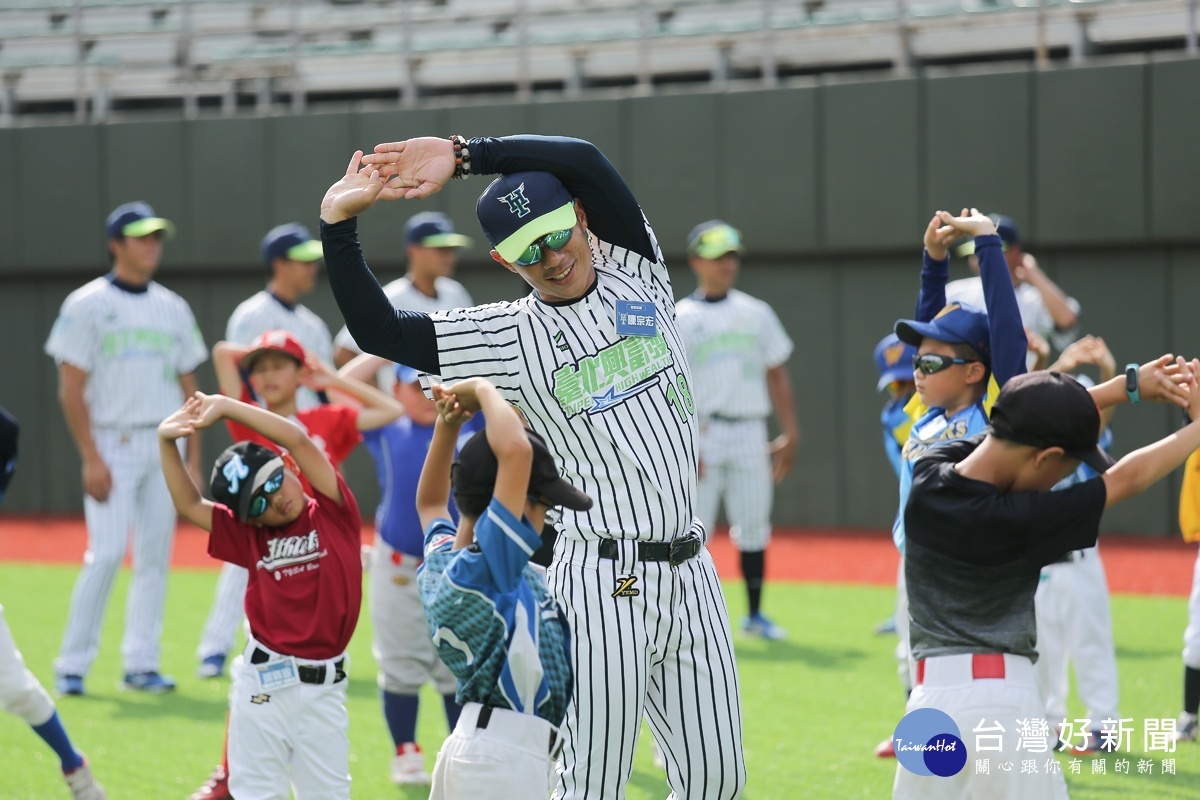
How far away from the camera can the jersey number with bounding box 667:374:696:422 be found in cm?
349

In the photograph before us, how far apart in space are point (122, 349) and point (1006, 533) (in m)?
5.97

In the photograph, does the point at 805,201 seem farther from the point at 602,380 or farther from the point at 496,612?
the point at 496,612

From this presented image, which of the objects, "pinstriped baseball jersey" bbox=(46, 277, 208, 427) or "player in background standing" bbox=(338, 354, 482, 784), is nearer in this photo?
"player in background standing" bbox=(338, 354, 482, 784)

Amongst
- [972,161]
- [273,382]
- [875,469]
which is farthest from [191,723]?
[972,161]

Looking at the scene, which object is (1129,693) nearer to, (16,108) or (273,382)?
(273,382)

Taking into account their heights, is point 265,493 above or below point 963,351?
below

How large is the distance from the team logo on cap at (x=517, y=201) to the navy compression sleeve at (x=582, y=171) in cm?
11

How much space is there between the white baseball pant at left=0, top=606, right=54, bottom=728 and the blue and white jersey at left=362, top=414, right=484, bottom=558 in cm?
149

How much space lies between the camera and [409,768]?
5.25m

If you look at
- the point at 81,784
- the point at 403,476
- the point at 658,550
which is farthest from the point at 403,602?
the point at 658,550

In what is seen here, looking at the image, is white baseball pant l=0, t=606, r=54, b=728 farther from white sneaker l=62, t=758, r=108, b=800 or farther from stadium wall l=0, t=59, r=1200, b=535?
stadium wall l=0, t=59, r=1200, b=535

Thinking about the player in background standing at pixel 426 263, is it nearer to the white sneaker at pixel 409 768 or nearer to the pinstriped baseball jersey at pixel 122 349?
the pinstriped baseball jersey at pixel 122 349

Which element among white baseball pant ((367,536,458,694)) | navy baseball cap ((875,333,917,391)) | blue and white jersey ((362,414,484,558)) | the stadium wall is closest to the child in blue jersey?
white baseball pant ((367,536,458,694))

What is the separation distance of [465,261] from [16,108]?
274 inches
